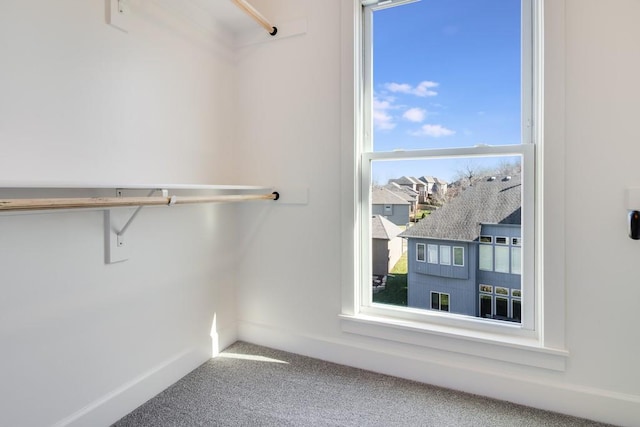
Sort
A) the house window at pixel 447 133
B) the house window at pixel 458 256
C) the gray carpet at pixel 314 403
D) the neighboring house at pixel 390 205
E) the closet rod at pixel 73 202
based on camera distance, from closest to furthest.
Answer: the closet rod at pixel 73 202
the gray carpet at pixel 314 403
the house window at pixel 447 133
the house window at pixel 458 256
the neighboring house at pixel 390 205

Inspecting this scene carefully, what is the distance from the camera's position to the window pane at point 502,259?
1560 mm

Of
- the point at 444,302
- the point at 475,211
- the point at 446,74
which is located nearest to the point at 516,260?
the point at 475,211

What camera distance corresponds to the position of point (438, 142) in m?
1.65

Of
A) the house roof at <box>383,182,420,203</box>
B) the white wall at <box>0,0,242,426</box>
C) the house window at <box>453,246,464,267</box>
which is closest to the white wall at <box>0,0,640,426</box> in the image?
the white wall at <box>0,0,242,426</box>

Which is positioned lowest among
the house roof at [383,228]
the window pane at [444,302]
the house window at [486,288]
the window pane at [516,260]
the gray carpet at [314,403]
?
the gray carpet at [314,403]

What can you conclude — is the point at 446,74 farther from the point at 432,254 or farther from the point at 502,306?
the point at 502,306

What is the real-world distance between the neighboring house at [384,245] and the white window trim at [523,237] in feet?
0.38

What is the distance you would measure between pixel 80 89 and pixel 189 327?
1195 millimetres

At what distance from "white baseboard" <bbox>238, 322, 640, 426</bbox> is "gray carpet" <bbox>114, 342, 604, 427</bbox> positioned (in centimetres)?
4

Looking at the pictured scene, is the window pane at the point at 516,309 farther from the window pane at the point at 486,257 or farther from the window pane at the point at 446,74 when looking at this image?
the window pane at the point at 446,74

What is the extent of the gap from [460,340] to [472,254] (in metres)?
0.42

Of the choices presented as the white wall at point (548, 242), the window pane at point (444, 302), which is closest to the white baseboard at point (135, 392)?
the white wall at point (548, 242)

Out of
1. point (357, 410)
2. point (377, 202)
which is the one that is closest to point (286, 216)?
point (377, 202)

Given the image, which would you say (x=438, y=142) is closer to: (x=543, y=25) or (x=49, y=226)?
(x=543, y=25)
